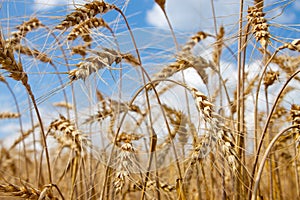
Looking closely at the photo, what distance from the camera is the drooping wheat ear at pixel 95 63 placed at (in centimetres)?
135

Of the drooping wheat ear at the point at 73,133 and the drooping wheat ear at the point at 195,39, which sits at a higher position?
the drooping wheat ear at the point at 195,39

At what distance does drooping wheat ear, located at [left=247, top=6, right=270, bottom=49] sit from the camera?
4.44ft

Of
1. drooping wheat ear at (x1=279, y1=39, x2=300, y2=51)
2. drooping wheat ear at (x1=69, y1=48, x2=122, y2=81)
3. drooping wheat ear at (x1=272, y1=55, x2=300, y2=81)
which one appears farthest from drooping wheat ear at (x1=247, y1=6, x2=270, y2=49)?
drooping wheat ear at (x1=272, y1=55, x2=300, y2=81)

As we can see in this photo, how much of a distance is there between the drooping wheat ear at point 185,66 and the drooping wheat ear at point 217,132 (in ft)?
1.42

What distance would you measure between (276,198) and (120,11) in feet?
4.50

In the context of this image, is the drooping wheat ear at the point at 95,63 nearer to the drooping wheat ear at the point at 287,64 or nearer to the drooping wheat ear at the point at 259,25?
the drooping wheat ear at the point at 259,25

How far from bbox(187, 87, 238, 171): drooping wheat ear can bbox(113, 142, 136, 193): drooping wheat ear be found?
370 millimetres

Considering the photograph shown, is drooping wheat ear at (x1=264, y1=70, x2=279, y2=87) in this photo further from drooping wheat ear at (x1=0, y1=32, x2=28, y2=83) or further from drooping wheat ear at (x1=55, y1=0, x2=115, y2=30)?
drooping wheat ear at (x1=0, y1=32, x2=28, y2=83)

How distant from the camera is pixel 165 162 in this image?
1.96m

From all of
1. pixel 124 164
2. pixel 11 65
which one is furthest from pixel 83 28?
pixel 124 164

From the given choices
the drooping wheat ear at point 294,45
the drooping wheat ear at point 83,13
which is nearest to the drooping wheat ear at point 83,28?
the drooping wheat ear at point 83,13

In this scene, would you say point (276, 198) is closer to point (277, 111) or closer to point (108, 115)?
point (277, 111)

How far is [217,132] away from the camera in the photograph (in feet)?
4.03

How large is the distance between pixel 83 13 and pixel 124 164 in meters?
0.62
